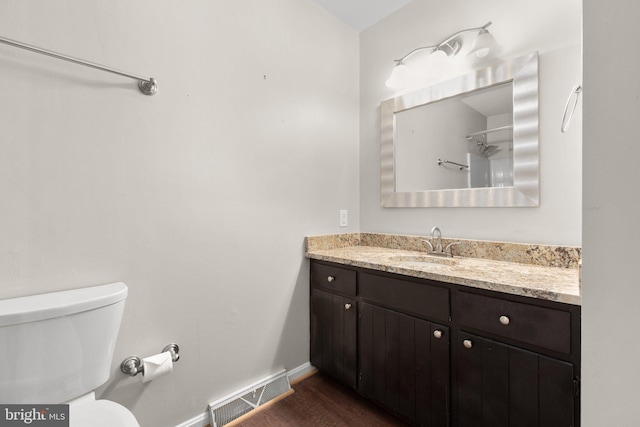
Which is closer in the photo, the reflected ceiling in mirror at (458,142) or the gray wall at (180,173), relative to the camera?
the gray wall at (180,173)

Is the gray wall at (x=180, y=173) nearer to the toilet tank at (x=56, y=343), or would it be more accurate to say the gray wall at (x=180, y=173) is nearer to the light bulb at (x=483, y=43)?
the toilet tank at (x=56, y=343)

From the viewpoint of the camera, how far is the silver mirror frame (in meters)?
1.40

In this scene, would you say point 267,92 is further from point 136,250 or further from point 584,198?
point 584,198

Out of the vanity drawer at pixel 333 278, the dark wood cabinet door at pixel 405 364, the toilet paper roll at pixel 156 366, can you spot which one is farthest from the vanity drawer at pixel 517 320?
the toilet paper roll at pixel 156 366

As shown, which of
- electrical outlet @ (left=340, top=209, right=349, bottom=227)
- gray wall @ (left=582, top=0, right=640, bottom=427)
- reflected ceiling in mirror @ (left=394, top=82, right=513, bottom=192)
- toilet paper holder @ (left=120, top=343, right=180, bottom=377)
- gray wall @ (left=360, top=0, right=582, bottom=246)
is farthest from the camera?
electrical outlet @ (left=340, top=209, right=349, bottom=227)

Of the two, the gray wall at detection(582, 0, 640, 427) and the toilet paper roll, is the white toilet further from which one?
the gray wall at detection(582, 0, 640, 427)

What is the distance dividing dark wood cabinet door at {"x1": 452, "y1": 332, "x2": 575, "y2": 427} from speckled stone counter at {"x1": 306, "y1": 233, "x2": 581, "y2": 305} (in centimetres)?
23

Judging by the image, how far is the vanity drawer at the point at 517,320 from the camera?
3.01 ft

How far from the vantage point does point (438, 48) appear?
171 centimetres

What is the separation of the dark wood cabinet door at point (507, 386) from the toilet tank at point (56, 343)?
1329 millimetres

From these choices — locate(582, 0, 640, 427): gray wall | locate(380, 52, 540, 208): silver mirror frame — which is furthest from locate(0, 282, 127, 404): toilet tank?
locate(380, 52, 540, 208): silver mirror frame

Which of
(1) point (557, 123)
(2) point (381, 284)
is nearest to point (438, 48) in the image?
(1) point (557, 123)

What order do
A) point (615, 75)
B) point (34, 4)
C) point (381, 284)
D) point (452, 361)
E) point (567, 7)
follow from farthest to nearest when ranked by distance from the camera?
point (381, 284) < point (567, 7) < point (452, 361) < point (34, 4) < point (615, 75)

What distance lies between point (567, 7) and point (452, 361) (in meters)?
1.68
